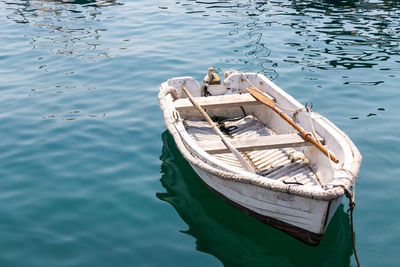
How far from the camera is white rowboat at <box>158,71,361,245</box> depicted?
5.78 m

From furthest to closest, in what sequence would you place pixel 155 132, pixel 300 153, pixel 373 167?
pixel 155 132 → pixel 373 167 → pixel 300 153

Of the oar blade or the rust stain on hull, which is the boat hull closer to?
the rust stain on hull

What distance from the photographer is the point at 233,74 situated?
1054cm

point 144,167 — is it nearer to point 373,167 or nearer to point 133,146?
point 133,146

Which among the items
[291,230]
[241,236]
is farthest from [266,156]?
[291,230]

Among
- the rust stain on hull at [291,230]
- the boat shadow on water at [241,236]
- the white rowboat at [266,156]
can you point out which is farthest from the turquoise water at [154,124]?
the white rowboat at [266,156]

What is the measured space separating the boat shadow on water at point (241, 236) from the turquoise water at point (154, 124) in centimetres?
2

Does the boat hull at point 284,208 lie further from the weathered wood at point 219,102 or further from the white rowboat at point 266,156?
the weathered wood at point 219,102

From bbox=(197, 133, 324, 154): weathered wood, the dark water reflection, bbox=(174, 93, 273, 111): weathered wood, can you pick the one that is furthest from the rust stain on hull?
the dark water reflection

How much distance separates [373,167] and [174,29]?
38.8 ft

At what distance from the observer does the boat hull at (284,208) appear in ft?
18.6

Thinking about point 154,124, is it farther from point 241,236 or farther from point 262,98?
point 241,236

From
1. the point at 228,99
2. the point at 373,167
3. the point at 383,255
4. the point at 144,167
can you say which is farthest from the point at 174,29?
the point at 383,255

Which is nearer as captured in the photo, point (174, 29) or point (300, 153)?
point (300, 153)
